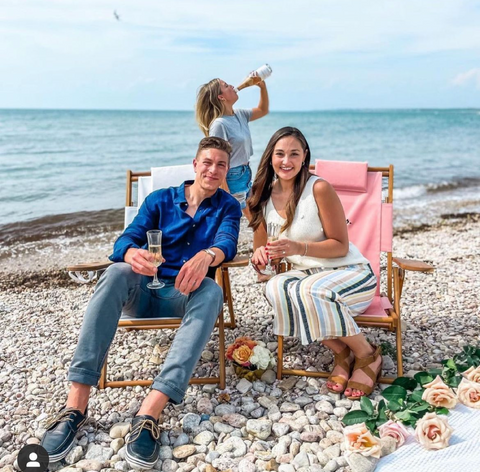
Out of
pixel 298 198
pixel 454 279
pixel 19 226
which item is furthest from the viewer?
pixel 19 226

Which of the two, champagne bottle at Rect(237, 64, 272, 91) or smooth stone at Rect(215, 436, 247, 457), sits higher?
champagne bottle at Rect(237, 64, 272, 91)

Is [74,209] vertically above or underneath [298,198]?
Result: underneath

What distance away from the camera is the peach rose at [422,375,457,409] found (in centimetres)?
251

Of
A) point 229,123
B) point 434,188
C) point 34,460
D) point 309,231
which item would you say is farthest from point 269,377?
point 434,188

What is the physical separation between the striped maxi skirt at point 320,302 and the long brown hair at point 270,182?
38 centimetres

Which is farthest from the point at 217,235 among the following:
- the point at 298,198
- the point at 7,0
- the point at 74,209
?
the point at 7,0

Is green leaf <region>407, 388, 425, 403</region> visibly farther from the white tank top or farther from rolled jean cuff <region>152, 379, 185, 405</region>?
rolled jean cuff <region>152, 379, 185, 405</region>

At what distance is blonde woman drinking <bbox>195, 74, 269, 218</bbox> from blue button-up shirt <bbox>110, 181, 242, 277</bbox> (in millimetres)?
1057

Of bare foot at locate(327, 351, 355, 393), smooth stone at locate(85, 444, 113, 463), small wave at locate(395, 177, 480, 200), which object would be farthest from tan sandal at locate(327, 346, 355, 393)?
small wave at locate(395, 177, 480, 200)

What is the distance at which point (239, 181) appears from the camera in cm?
430

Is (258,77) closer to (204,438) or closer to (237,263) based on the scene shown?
(237,263)

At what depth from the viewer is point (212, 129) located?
4.03 metres

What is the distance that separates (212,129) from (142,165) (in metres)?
13.3

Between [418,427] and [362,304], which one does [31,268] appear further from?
[418,427]
